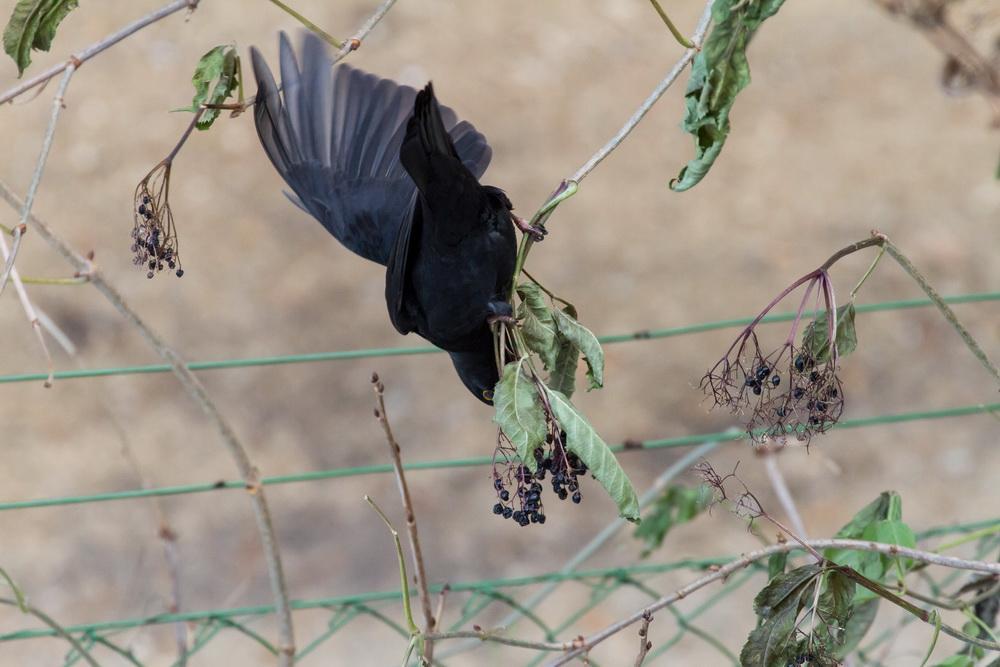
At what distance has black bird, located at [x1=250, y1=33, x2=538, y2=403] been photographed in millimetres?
1688

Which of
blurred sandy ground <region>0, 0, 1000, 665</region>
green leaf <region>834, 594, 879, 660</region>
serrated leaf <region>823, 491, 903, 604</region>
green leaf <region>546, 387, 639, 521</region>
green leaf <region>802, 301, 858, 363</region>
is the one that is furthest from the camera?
blurred sandy ground <region>0, 0, 1000, 665</region>

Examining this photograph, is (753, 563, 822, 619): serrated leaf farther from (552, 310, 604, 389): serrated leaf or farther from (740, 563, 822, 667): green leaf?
A: (552, 310, 604, 389): serrated leaf

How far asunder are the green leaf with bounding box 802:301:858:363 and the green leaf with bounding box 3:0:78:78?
0.93 m

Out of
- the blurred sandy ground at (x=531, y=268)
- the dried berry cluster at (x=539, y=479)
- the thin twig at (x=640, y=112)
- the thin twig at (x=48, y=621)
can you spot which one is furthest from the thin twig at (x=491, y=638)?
the blurred sandy ground at (x=531, y=268)

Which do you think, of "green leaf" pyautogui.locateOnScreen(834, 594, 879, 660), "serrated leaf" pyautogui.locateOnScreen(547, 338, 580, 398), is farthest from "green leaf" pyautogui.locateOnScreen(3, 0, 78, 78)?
"green leaf" pyautogui.locateOnScreen(834, 594, 879, 660)

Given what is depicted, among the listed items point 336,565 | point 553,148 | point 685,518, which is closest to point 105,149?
point 553,148

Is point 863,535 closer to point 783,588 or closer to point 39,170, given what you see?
point 783,588

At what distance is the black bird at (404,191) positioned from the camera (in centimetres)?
169

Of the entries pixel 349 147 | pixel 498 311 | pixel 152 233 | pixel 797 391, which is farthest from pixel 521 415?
pixel 349 147

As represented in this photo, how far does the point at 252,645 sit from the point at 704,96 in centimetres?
318

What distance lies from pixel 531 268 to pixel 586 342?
13.2 ft

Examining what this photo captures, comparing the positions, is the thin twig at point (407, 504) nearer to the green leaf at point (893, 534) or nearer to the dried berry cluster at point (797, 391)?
the dried berry cluster at point (797, 391)

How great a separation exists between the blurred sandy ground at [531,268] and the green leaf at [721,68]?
283cm

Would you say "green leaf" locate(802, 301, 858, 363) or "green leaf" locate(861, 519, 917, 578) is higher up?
"green leaf" locate(802, 301, 858, 363)
